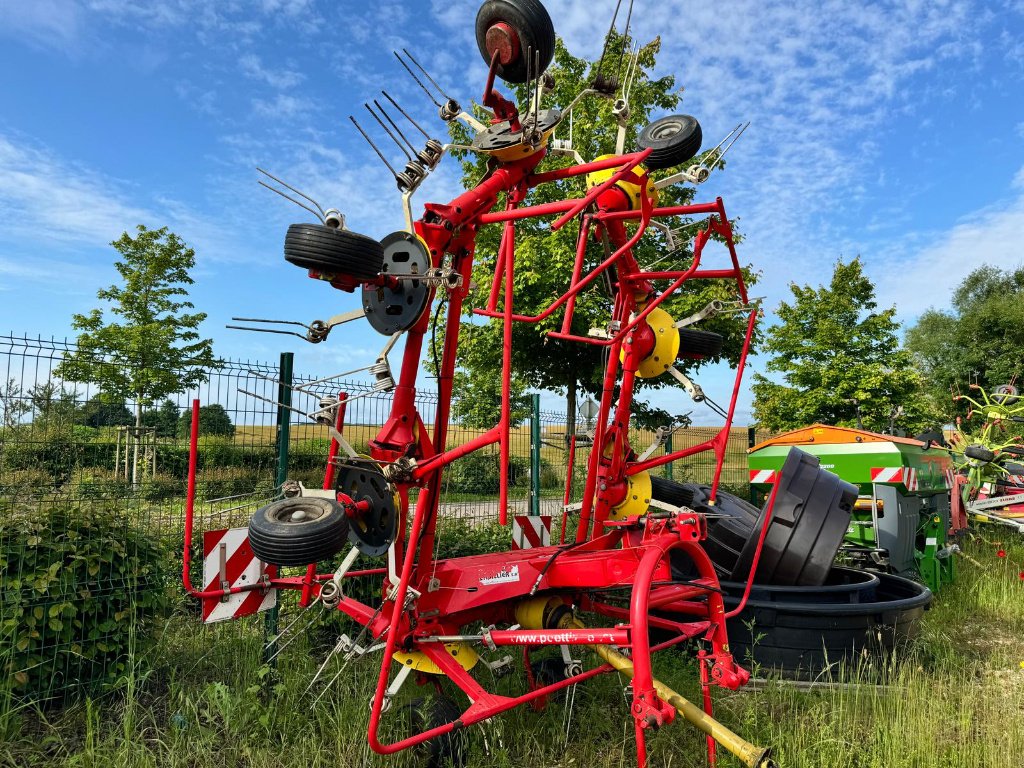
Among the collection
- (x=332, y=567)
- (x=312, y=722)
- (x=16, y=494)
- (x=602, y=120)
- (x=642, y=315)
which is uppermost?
(x=602, y=120)

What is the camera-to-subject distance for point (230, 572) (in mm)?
3543

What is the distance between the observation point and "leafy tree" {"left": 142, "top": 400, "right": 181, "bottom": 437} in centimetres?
438

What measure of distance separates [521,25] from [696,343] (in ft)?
7.36

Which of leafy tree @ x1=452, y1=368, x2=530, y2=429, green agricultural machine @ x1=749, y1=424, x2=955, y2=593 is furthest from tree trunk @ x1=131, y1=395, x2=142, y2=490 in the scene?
leafy tree @ x1=452, y1=368, x2=530, y2=429

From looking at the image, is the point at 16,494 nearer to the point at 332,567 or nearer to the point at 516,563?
the point at 332,567

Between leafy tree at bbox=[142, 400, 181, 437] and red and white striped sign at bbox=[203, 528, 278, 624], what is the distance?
1.24m

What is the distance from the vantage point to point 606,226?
155 inches

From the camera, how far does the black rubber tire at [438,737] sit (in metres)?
3.11

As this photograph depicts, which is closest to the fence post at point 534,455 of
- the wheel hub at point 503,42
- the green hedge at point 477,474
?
the green hedge at point 477,474

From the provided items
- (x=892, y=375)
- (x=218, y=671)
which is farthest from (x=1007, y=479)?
Answer: (x=218, y=671)

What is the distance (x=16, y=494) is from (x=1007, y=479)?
1215 centimetres

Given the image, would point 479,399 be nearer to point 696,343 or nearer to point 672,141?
point 696,343

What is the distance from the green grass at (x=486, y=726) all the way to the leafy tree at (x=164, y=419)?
4.18 feet

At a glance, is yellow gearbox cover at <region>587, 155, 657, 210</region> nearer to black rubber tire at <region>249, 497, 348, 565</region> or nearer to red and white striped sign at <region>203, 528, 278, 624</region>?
black rubber tire at <region>249, 497, 348, 565</region>
